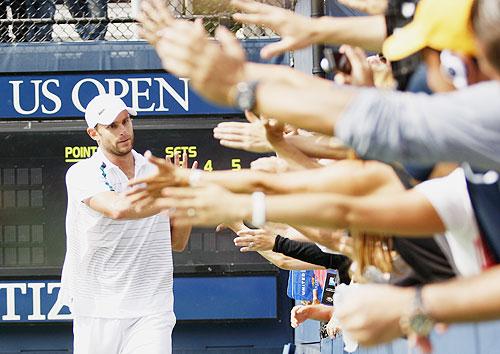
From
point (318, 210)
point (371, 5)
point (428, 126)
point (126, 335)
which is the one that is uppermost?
point (371, 5)

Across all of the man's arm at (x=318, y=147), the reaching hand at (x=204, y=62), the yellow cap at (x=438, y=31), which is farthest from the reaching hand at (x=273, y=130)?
the reaching hand at (x=204, y=62)

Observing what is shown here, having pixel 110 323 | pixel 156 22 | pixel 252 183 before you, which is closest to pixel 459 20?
pixel 252 183

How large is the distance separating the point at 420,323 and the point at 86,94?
20.4 ft

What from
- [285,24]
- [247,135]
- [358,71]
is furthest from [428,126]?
[247,135]

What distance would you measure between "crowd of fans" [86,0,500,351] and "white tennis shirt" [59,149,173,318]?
2764 mm

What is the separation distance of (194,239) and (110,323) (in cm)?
Result: 197

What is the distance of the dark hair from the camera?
→ 8.82 ft

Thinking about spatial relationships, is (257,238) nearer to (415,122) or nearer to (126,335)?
(126,335)

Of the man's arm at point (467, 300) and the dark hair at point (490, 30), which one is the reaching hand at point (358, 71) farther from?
the man's arm at point (467, 300)

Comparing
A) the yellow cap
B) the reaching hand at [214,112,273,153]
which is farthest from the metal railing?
the yellow cap

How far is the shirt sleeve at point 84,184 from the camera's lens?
6640 millimetres

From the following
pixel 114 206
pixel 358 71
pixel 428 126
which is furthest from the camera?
pixel 114 206

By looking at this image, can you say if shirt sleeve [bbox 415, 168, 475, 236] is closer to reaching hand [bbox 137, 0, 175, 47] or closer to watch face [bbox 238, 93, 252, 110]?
watch face [bbox 238, 93, 252, 110]

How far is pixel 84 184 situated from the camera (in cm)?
668
